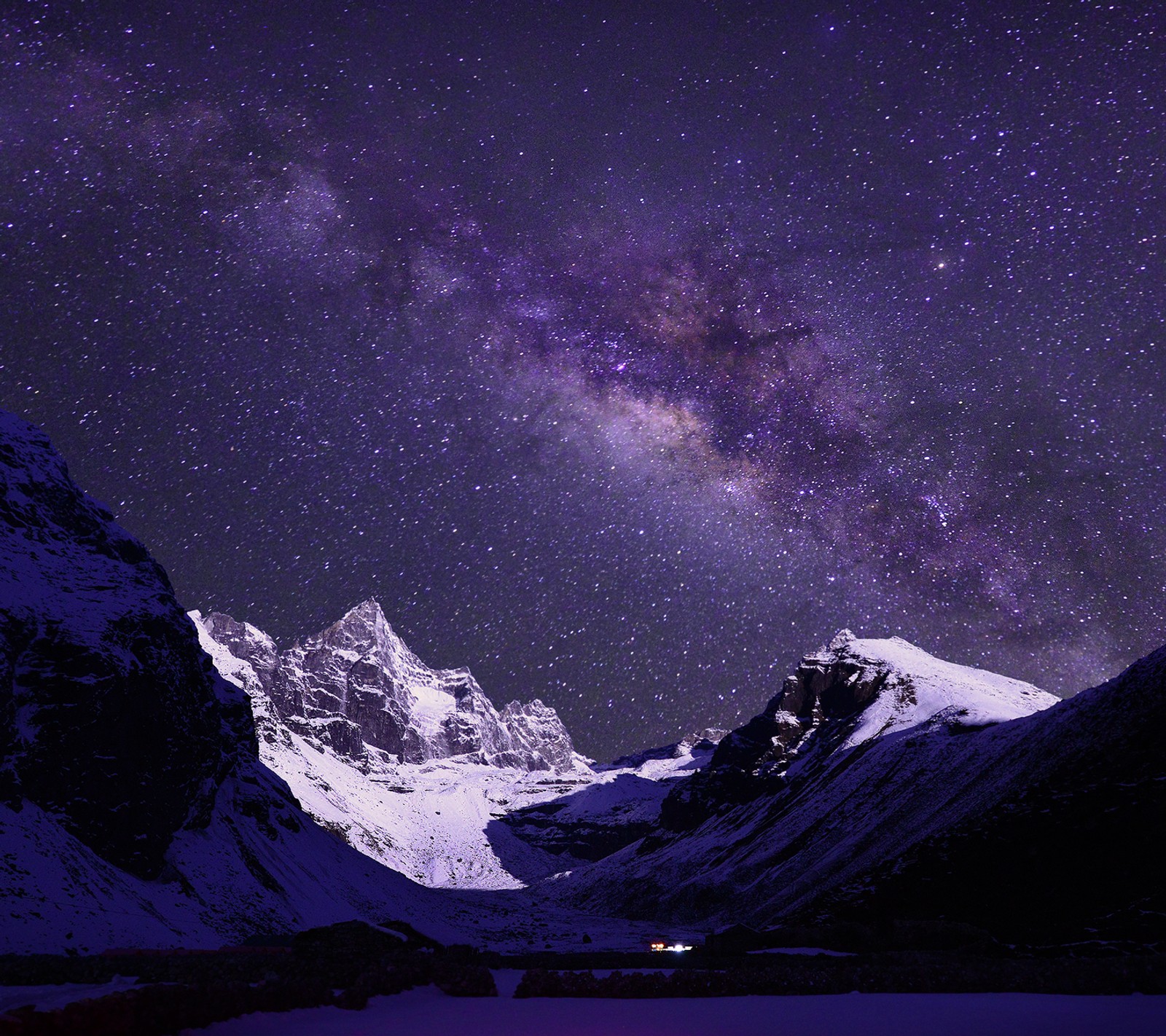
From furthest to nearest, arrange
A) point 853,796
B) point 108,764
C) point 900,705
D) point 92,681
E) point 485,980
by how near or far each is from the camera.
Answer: point 900,705 → point 853,796 → point 108,764 → point 92,681 → point 485,980

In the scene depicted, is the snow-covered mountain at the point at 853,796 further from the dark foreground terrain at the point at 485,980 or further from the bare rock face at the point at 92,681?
the bare rock face at the point at 92,681

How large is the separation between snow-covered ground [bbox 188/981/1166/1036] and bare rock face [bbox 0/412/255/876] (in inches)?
2680

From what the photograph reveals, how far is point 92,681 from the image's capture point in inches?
2960

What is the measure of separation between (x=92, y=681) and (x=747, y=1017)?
82630 millimetres

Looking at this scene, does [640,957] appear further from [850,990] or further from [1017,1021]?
[1017,1021]

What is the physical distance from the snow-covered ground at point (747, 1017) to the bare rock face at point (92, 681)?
223 ft

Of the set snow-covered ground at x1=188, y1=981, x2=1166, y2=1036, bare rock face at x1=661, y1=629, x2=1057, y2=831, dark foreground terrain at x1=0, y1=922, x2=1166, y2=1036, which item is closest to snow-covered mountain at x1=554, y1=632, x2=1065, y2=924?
bare rock face at x1=661, y1=629, x2=1057, y2=831

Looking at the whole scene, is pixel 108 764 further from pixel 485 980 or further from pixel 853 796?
pixel 853 796

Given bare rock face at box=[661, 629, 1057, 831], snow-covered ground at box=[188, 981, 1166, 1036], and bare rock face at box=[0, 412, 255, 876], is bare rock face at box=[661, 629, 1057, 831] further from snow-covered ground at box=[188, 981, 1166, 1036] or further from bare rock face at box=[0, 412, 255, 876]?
snow-covered ground at box=[188, 981, 1166, 1036]

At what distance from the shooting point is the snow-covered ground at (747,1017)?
449 inches

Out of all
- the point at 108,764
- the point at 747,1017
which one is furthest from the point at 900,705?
the point at 747,1017

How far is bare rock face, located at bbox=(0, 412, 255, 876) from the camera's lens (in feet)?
233

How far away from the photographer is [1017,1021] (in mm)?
11938

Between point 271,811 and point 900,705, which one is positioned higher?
point 900,705
